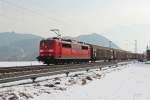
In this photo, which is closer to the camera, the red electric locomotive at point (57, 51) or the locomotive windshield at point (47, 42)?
the red electric locomotive at point (57, 51)

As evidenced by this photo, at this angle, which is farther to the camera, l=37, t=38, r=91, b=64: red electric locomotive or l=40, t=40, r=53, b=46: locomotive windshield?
l=40, t=40, r=53, b=46: locomotive windshield

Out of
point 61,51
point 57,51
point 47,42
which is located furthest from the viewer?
point 47,42

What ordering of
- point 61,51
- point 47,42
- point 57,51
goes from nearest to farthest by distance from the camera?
point 57,51 < point 61,51 < point 47,42

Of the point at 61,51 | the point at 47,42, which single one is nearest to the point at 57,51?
the point at 61,51

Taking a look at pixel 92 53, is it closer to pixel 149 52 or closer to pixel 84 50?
pixel 84 50

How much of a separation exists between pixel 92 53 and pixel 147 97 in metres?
39.3

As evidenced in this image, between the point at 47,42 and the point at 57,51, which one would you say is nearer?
the point at 57,51

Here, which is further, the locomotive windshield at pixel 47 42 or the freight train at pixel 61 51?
the locomotive windshield at pixel 47 42

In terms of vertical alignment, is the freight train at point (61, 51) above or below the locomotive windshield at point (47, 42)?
below

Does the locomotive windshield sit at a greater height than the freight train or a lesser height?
greater

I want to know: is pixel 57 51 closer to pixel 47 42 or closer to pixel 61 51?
pixel 61 51

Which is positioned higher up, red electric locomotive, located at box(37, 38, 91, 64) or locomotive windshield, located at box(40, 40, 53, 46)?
locomotive windshield, located at box(40, 40, 53, 46)

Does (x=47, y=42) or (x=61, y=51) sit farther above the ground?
(x=47, y=42)

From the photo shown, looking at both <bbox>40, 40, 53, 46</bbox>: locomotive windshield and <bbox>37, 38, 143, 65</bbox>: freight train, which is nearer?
<bbox>37, 38, 143, 65</bbox>: freight train
